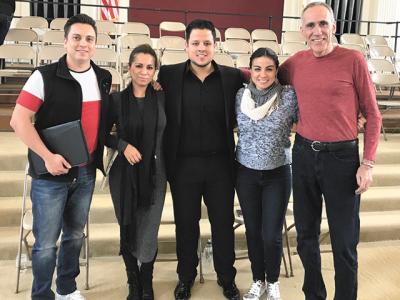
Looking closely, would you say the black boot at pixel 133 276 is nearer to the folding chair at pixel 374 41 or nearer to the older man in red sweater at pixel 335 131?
the older man in red sweater at pixel 335 131

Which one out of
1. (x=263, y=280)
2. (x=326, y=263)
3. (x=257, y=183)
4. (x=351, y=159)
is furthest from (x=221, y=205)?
(x=326, y=263)

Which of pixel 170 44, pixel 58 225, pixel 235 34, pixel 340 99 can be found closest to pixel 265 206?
pixel 340 99

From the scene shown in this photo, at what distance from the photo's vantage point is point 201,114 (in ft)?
7.44

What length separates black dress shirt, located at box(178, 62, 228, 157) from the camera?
226 centimetres

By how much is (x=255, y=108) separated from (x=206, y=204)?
0.65m

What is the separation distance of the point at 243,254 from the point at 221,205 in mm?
810

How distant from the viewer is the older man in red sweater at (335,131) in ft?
6.58

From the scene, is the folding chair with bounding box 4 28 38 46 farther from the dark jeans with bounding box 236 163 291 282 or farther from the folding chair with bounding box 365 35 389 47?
the folding chair with bounding box 365 35 389 47

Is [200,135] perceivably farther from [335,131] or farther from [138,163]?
[335,131]

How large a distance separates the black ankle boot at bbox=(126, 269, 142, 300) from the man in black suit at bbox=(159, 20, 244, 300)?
0.32m

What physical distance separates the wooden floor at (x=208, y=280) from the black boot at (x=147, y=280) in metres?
0.13

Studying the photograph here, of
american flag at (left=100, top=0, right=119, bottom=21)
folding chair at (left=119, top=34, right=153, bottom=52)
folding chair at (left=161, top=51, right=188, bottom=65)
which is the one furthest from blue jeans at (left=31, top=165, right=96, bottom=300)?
american flag at (left=100, top=0, right=119, bottom=21)

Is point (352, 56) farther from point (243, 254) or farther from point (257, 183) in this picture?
point (243, 254)

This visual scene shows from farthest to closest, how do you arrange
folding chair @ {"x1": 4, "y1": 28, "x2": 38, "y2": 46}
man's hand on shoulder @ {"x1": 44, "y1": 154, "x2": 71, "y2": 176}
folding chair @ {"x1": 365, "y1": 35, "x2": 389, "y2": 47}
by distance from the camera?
folding chair @ {"x1": 365, "y1": 35, "x2": 389, "y2": 47} < folding chair @ {"x1": 4, "y1": 28, "x2": 38, "y2": 46} < man's hand on shoulder @ {"x1": 44, "y1": 154, "x2": 71, "y2": 176}
